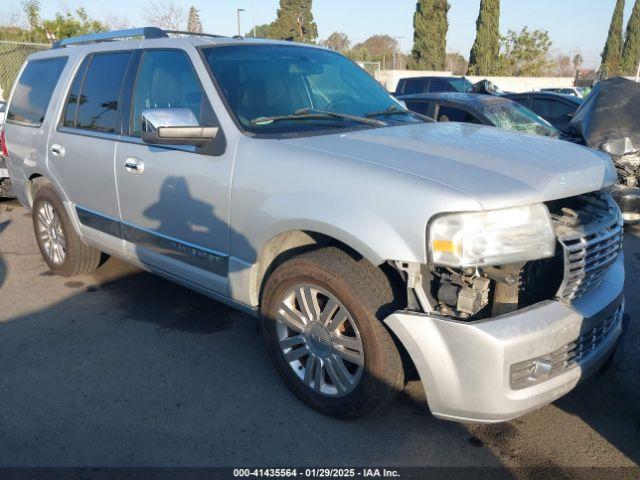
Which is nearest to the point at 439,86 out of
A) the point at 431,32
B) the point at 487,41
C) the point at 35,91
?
the point at 35,91

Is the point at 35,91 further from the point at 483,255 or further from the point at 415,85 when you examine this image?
the point at 415,85

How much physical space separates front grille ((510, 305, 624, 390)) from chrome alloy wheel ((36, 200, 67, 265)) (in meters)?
4.00

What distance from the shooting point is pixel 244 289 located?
10.3 feet

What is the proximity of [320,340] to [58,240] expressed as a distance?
126 inches

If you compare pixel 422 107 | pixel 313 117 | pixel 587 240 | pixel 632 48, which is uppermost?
pixel 632 48

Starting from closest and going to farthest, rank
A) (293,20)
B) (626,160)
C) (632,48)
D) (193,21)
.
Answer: (626,160)
(193,21)
(632,48)
(293,20)

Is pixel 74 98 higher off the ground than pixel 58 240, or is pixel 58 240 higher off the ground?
pixel 74 98

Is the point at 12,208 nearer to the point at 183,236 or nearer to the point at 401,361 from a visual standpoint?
the point at 183,236

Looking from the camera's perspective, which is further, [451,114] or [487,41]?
[487,41]

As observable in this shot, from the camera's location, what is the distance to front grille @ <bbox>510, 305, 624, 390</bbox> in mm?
2301

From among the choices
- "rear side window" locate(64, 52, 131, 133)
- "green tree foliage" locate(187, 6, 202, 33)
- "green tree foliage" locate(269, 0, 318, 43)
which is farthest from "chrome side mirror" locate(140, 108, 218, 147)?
"green tree foliage" locate(269, 0, 318, 43)

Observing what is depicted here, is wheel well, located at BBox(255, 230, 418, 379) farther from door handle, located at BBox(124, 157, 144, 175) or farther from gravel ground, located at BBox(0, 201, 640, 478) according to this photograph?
door handle, located at BBox(124, 157, 144, 175)

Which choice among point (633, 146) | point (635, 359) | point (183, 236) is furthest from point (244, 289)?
point (633, 146)

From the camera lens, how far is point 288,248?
2.97 metres
